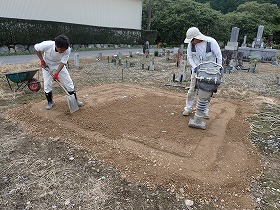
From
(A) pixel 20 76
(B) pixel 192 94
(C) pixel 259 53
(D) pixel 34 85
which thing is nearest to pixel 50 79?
(A) pixel 20 76

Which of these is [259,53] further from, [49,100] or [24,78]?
[49,100]

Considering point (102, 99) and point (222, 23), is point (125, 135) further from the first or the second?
point (222, 23)

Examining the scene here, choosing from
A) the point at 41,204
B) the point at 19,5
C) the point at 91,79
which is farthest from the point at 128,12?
the point at 41,204

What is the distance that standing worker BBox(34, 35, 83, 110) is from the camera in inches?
171

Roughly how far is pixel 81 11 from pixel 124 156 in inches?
719

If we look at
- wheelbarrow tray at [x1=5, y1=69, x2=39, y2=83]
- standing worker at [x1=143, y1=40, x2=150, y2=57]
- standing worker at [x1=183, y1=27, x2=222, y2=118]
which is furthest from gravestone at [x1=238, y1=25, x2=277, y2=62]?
wheelbarrow tray at [x1=5, y1=69, x2=39, y2=83]

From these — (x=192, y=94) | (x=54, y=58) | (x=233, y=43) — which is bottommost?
(x=192, y=94)

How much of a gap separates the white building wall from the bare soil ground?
1164 centimetres

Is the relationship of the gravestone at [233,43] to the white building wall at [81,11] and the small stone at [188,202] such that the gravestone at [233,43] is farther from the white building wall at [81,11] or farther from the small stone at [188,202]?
the small stone at [188,202]

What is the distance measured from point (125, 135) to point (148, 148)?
0.57m

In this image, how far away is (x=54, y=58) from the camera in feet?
15.6

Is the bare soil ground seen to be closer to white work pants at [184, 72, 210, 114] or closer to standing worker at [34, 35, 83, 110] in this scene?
white work pants at [184, 72, 210, 114]

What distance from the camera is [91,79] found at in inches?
330

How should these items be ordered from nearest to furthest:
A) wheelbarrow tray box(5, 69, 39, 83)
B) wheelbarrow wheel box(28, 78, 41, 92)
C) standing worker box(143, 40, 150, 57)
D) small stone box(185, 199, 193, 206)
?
small stone box(185, 199, 193, 206) → wheelbarrow tray box(5, 69, 39, 83) → wheelbarrow wheel box(28, 78, 41, 92) → standing worker box(143, 40, 150, 57)
